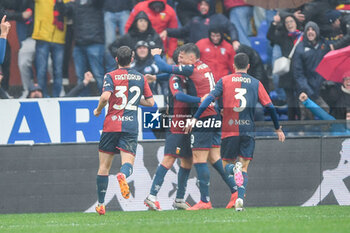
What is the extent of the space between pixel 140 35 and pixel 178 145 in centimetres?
312

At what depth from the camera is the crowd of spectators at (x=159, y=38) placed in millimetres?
12578

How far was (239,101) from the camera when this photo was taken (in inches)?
369

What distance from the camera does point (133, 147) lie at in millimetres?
9055

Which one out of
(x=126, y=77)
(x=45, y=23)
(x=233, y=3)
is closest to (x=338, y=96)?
(x=233, y=3)

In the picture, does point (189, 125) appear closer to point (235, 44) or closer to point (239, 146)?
point (239, 146)

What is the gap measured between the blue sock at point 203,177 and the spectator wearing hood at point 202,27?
3330mm

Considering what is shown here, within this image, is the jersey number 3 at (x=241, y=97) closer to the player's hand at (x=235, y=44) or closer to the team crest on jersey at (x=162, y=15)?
the player's hand at (x=235, y=44)

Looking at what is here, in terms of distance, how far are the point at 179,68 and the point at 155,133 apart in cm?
234

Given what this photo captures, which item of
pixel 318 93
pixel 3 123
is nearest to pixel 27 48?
pixel 3 123

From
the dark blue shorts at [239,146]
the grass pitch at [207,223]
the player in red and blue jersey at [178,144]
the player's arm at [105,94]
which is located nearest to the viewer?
the grass pitch at [207,223]

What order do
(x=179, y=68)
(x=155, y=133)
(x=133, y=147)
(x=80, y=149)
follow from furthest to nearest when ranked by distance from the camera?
(x=155, y=133), (x=80, y=149), (x=179, y=68), (x=133, y=147)

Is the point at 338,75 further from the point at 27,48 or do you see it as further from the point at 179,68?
the point at 27,48

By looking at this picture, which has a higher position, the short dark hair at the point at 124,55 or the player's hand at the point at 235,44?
the short dark hair at the point at 124,55

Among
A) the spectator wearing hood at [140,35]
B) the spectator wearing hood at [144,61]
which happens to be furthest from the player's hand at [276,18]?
the spectator wearing hood at [144,61]
